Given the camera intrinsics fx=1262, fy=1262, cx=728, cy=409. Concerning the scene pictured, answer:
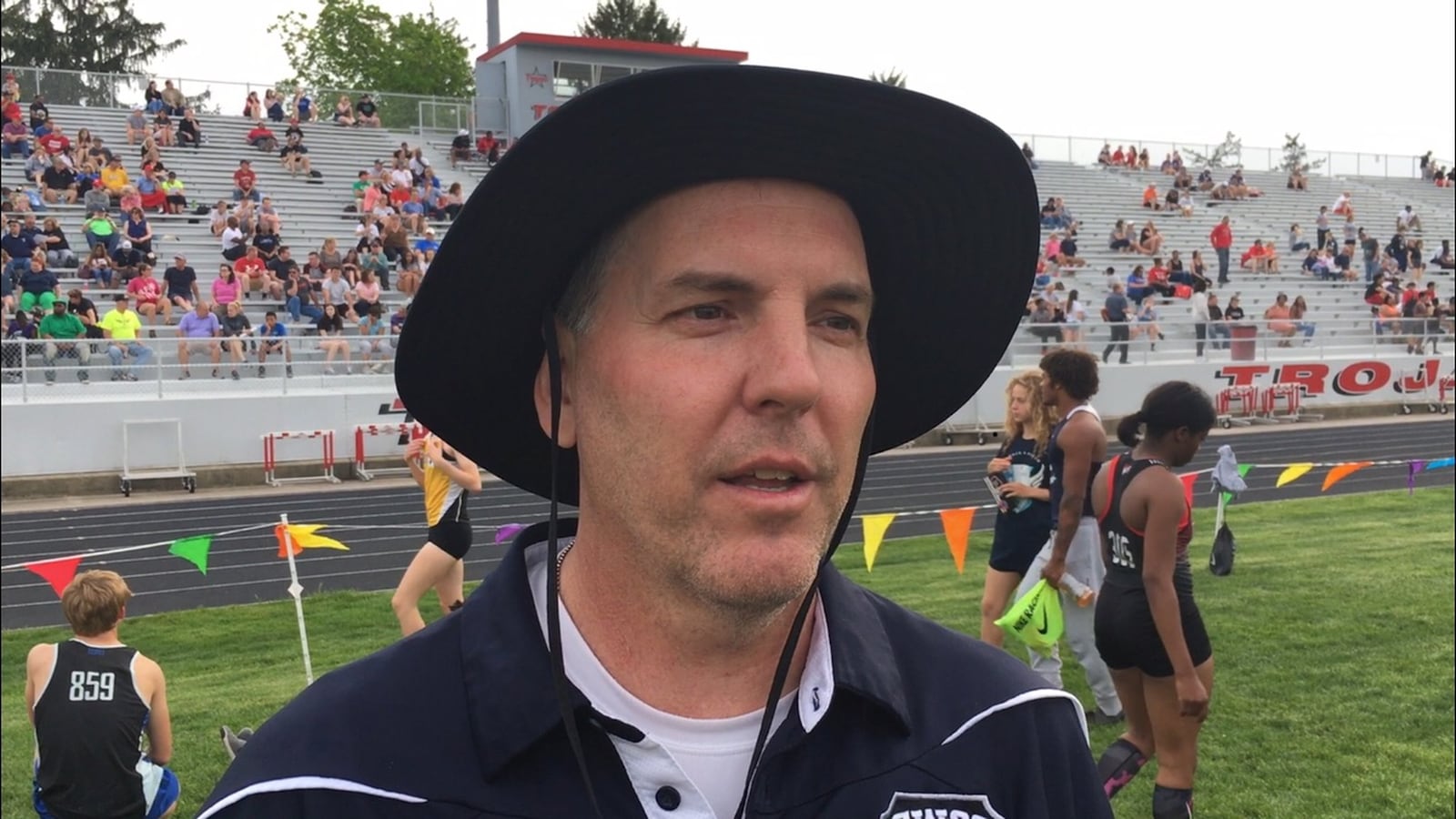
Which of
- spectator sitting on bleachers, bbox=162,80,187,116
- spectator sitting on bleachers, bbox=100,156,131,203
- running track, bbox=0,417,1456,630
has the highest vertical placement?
spectator sitting on bleachers, bbox=162,80,187,116

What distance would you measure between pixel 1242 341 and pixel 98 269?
21.6 m

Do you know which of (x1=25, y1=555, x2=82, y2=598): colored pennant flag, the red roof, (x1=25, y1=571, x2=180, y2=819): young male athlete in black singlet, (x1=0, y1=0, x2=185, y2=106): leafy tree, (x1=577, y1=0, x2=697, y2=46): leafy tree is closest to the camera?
(x1=25, y1=571, x2=180, y2=819): young male athlete in black singlet

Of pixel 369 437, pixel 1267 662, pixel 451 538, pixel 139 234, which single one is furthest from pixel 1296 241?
pixel 451 538

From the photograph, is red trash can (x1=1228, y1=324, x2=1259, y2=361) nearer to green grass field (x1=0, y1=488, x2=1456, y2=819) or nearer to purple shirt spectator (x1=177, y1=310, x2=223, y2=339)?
green grass field (x1=0, y1=488, x2=1456, y2=819)

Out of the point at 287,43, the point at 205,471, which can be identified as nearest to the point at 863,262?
the point at 205,471

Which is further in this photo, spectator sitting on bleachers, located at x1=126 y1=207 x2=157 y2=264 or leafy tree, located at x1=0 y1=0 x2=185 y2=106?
leafy tree, located at x1=0 y1=0 x2=185 y2=106

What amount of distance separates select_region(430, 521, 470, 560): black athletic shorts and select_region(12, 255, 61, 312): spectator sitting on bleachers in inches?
533

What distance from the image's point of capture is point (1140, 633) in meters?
5.11

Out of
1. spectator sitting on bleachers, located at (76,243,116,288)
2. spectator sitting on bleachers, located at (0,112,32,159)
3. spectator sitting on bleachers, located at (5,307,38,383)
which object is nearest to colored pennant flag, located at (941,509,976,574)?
spectator sitting on bleachers, located at (5,307,38,383)

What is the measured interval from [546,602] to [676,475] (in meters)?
0.30

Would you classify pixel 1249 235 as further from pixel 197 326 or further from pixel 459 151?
pixel 197 326

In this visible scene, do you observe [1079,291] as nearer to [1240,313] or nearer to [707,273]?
[1240,313]

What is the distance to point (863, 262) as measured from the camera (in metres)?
1.68

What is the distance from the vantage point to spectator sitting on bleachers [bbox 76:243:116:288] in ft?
68.5
